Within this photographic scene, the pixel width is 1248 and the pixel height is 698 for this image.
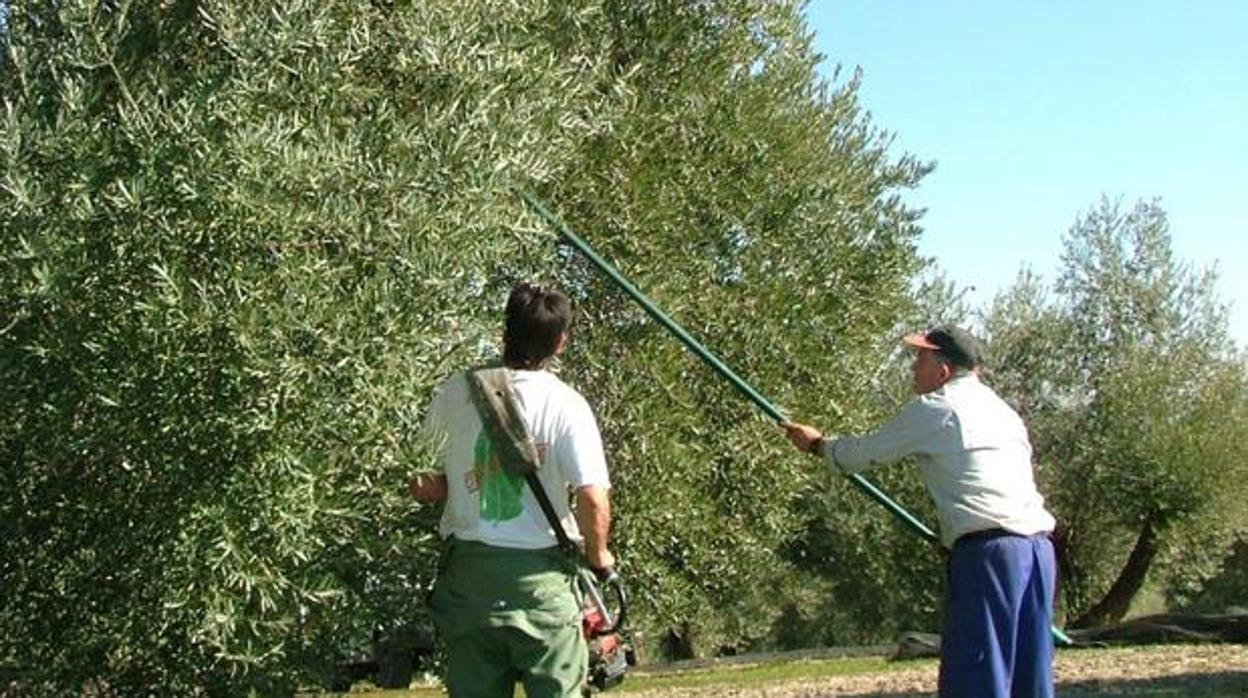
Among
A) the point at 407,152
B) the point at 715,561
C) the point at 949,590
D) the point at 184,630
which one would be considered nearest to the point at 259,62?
the point at 407,152

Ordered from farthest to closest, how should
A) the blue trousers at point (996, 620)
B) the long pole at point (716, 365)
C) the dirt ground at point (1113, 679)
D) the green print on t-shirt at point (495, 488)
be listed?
the dirt ground at point (1113, 679) → the long pole at point (716, 365) → the blue trousers at point (996, 620) → the green print on t-shirt at point (495, 488)

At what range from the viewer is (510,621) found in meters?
6.14

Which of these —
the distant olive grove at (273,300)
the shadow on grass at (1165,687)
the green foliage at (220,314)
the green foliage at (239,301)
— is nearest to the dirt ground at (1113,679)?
the shadow on grass at (1165,687)

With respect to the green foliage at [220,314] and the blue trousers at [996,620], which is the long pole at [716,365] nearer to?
the green foliage at [220,314]

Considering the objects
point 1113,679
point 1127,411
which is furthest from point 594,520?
point 1127,411

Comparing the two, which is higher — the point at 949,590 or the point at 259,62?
the point at 259,62

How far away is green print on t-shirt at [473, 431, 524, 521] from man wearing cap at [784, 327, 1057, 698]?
2594mm

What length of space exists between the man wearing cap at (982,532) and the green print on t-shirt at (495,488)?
2594 mm

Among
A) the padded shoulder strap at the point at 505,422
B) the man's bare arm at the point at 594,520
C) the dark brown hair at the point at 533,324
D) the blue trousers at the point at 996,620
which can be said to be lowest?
the blue trousers at the point at 996,620

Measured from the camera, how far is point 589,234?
46.1 feet

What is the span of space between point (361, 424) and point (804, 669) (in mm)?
18116

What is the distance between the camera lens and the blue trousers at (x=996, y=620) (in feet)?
25.9

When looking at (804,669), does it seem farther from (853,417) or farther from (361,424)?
(361,424)

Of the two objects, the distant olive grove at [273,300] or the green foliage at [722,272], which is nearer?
the distant olive grove at [273,300]
